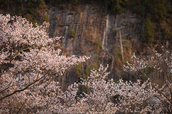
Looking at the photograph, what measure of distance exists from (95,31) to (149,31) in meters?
6.68

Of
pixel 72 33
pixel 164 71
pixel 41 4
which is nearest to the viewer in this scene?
pixel 164 71

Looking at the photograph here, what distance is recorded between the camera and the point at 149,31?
17.1 metres

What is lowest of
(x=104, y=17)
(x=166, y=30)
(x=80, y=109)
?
(x=80, y=109)

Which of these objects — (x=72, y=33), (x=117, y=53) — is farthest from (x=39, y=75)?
(x=117, y=53)

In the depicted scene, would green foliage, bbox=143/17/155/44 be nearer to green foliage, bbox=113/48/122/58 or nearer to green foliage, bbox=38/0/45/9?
green foliage, bbox=113/48/122/58

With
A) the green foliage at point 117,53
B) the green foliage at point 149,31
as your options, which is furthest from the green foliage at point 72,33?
the green foliage at point 149,31

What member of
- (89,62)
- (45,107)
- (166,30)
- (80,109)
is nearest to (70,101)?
(80,109)

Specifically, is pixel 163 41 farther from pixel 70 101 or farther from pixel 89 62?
pixel 70 101

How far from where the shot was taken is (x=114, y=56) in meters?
17.5

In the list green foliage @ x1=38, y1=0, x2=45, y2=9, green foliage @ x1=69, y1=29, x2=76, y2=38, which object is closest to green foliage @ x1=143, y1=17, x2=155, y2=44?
green foliage @ x1=69, y1=29, x2=76, y2=38

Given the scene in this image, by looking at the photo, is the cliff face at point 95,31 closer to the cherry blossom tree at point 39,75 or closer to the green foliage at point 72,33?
the green foliage at point 72,33

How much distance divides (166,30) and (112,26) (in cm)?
657

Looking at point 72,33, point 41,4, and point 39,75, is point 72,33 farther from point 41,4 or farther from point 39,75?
point 39,75

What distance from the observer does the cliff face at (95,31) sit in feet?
59.0
